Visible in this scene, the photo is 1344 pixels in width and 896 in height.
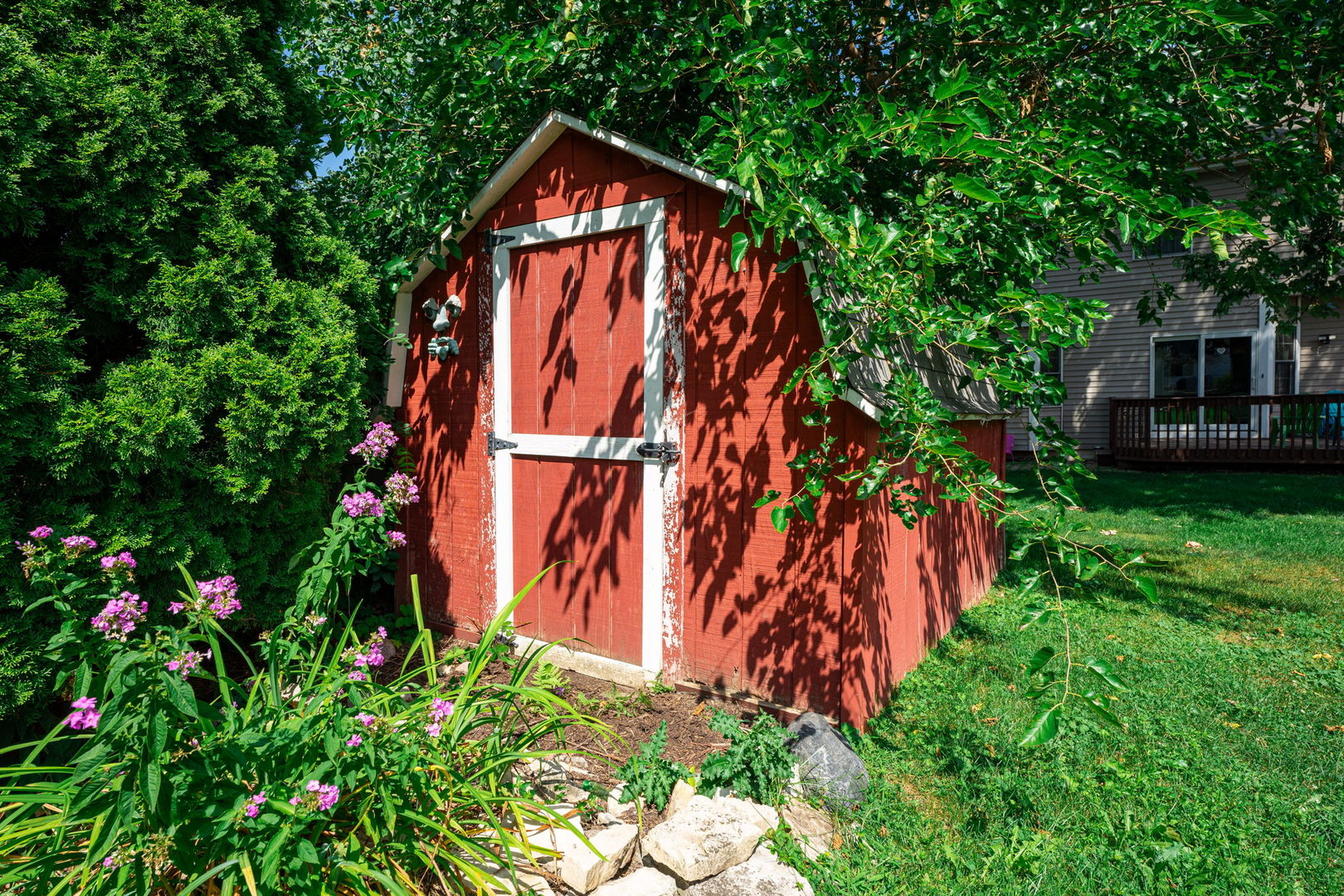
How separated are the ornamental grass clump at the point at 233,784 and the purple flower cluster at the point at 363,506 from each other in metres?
0.51

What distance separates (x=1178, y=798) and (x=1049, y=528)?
159cm

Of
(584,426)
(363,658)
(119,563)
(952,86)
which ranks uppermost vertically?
(952,86)

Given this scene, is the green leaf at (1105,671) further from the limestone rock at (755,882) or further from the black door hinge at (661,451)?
the black door hinge at (661,451)

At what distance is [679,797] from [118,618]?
2.19 meters

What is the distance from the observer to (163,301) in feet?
11.7

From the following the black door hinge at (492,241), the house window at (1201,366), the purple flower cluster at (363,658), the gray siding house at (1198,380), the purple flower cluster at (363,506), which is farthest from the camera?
the house window at (1201,366)

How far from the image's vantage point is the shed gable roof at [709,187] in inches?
137

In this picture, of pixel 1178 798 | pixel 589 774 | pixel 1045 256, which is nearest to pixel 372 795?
pixel 589 774

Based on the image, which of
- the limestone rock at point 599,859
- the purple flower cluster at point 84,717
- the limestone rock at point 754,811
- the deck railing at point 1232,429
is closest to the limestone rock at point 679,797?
the limestone rock at point 754,811

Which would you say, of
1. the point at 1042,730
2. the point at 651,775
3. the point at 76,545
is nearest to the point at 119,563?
the point at 76,545

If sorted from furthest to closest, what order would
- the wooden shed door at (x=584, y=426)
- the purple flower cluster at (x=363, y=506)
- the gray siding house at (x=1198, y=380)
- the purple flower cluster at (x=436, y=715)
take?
the gray siding house at (x=1198, y=380)
the wooden shed door at (x=584, y=426)
the purple flower cluster at (x=363, y=506)
the purple flower cluster at (x=436, y=715)

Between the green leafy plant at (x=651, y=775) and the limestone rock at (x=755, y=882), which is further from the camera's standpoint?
the green leafy plant at (x=651, y=775)

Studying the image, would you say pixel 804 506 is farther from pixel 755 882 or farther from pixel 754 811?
pixel 755 882

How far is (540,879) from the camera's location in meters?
2.66
